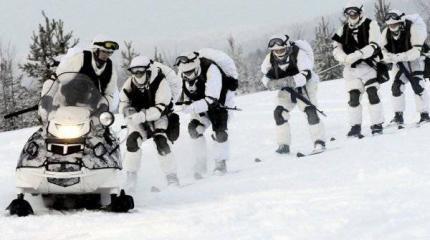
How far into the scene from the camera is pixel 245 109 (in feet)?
58.6

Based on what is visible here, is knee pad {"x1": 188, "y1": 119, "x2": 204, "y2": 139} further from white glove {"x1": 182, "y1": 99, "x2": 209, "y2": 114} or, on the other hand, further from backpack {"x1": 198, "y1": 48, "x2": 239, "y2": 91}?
backpack {"x1": 198, "y1": 48, "x2": 239, "y2": 91}

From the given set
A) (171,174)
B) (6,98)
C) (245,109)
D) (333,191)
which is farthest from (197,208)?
(6,98)

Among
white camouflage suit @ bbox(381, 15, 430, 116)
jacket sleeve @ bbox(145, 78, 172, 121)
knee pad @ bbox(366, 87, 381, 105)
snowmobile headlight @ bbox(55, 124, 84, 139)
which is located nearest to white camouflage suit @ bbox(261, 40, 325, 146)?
knee pad @ bbox(366, 87, 381, 105)

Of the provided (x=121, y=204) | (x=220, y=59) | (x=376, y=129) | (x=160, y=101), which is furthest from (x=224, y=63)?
(x=121, y=204)

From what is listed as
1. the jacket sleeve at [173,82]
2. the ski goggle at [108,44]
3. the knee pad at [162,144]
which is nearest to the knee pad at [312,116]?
the jacket sleeve at [173,82]

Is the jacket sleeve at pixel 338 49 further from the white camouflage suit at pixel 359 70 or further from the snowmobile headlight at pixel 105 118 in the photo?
the snowmobile headlight at pixel 105 118

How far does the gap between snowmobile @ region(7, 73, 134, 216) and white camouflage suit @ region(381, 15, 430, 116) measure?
6.60 meters

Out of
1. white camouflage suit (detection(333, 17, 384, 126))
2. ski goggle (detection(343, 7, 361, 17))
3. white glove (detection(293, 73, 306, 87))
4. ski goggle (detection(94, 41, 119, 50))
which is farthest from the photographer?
white camouflage suit (detection(333, 17, 384, 126))

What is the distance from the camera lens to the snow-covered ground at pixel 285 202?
176 inches

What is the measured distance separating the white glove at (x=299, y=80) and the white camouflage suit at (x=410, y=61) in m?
2.16

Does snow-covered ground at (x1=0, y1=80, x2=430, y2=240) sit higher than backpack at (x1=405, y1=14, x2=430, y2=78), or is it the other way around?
backpack at (x1=405, y1=14, x2=430, y2=78)

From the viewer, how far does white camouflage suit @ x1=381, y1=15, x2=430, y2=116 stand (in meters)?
11.5

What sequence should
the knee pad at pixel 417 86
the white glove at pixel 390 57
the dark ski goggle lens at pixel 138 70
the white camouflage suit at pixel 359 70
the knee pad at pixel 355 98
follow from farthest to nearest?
the knee pad at pixel 417 86
the white glove at pixel 390 57
the knee pad at pixel 355 98
the white camouflage suit at pixel 359 70
the dark ski goggle lens at pixel 138 70

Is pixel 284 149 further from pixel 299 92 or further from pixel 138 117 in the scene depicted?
pixel 138 117
